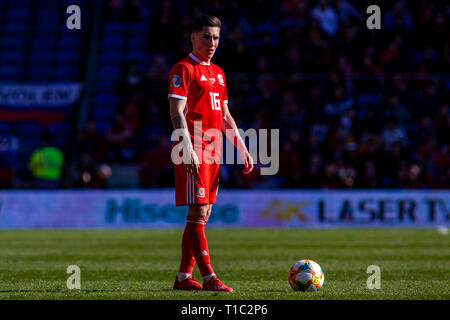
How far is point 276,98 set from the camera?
64.0ft

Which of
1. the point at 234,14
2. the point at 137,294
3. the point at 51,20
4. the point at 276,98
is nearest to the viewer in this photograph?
the point at 137,294

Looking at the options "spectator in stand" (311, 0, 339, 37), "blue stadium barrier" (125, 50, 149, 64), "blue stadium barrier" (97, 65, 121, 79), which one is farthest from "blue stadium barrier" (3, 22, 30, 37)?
"spectator in stand" (311, 0, 339, 37)

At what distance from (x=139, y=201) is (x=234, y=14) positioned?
634cm

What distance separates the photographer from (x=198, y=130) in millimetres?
6820

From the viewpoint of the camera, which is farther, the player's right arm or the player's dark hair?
the player's dark hair

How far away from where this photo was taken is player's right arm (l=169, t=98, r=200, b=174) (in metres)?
6.42

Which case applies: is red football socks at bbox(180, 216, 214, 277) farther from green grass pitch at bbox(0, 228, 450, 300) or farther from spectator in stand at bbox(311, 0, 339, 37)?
spectator in stand at bbox(311, 0, 339, 37)

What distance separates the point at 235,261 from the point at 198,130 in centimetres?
358

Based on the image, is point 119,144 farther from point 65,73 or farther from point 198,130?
point 198,130

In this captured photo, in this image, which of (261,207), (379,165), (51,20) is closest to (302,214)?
(261,207)

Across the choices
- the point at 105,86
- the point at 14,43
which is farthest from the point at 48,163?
the point at 14,43

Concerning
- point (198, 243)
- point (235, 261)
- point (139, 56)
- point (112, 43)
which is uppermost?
point (112, 43)

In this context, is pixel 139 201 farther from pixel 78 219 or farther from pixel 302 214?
pixel 302 214

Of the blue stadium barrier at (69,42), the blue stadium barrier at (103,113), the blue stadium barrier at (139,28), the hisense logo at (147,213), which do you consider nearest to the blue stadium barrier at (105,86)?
the blue stadium barrier at (103,113)
